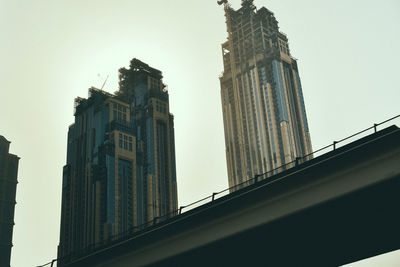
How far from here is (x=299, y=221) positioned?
28.9 meters

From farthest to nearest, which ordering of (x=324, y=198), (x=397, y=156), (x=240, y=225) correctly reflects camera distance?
(x=240, y=225) < (x=324, y=198) < (x=397, y=156)

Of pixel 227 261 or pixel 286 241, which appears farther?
pixel 227 261

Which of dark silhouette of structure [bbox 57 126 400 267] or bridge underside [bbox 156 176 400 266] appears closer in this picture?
dark silhouette of structure [bbox 57 126 400 267]

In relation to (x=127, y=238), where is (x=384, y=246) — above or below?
below

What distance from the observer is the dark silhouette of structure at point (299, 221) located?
26.8m

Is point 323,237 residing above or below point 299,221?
below

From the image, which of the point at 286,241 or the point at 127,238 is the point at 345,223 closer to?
the point at 286,241

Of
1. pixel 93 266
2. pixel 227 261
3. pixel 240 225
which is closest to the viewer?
pixel 240 225

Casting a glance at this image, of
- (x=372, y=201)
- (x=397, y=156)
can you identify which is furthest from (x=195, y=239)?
(x=397, y=156)

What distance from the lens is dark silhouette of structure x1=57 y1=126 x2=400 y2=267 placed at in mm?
26766

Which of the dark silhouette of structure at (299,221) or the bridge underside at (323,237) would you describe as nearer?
the dark silhouette of structure at (299,221)

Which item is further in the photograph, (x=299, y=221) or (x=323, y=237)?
(x=323, y=237)

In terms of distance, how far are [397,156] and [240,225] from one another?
9.24 metres

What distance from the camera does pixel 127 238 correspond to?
117 feet
